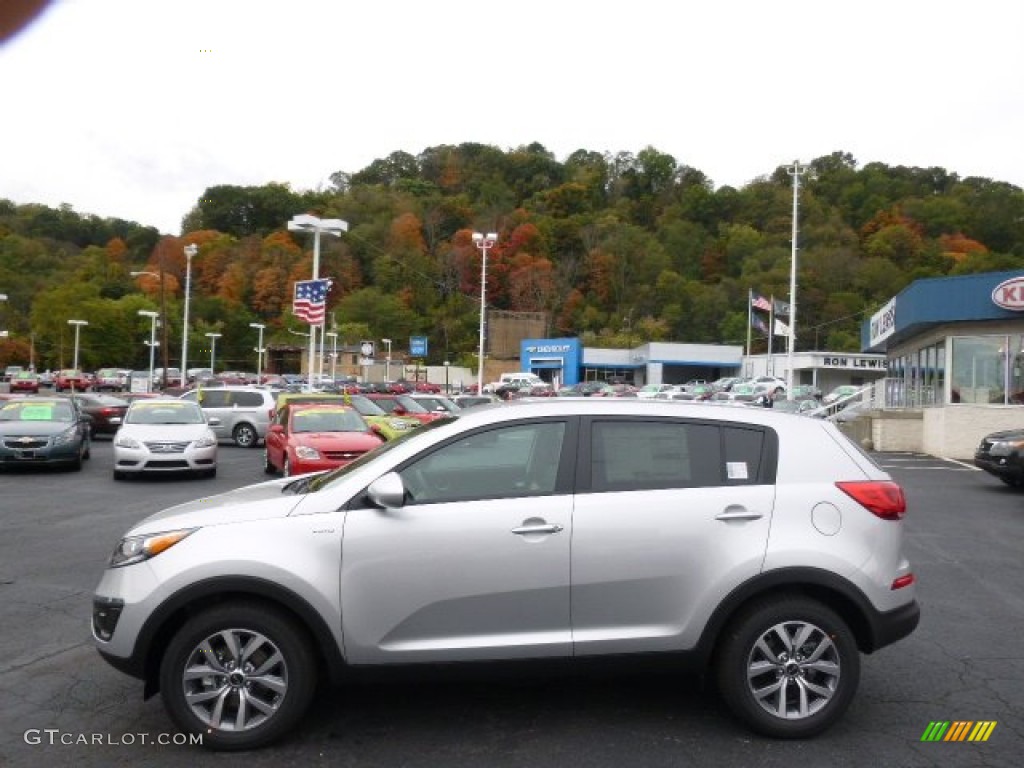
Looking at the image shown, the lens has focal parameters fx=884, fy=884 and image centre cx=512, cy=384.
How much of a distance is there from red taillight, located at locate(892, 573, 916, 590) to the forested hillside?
84190 millimetres

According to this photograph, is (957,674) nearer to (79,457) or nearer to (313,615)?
(313,615)

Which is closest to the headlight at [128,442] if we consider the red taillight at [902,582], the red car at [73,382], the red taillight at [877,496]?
the red taillight at [877,496]

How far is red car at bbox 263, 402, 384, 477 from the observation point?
14.1m

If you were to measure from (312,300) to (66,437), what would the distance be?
12023mm

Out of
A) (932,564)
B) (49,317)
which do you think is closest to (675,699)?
(932,564)

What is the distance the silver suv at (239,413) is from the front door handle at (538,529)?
1937cm

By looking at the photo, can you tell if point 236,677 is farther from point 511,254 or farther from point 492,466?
point 511,254

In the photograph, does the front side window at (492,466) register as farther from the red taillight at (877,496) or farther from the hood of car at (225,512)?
the red taillight at (877,496)

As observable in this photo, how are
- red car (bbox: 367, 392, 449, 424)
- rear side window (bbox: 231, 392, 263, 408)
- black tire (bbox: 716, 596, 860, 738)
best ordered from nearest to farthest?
black tire (bbox: 716, 596, 860, 738) → rear side window (bbox: 231, 392, 263, 408) → red car (bbox: 367, 392, 449, 424)

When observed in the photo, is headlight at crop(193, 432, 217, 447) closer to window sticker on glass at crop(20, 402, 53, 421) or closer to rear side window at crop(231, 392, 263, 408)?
window sticker on glass at crop(20, 402, 53, 421)

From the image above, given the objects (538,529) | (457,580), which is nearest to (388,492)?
(457,580)

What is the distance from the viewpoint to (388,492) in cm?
420

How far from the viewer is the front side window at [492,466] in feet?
14.5

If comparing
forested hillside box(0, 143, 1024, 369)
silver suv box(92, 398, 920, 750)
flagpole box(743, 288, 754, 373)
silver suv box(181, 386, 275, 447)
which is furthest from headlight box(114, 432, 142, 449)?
forested hillside box(0, 143, 1024, 369)
